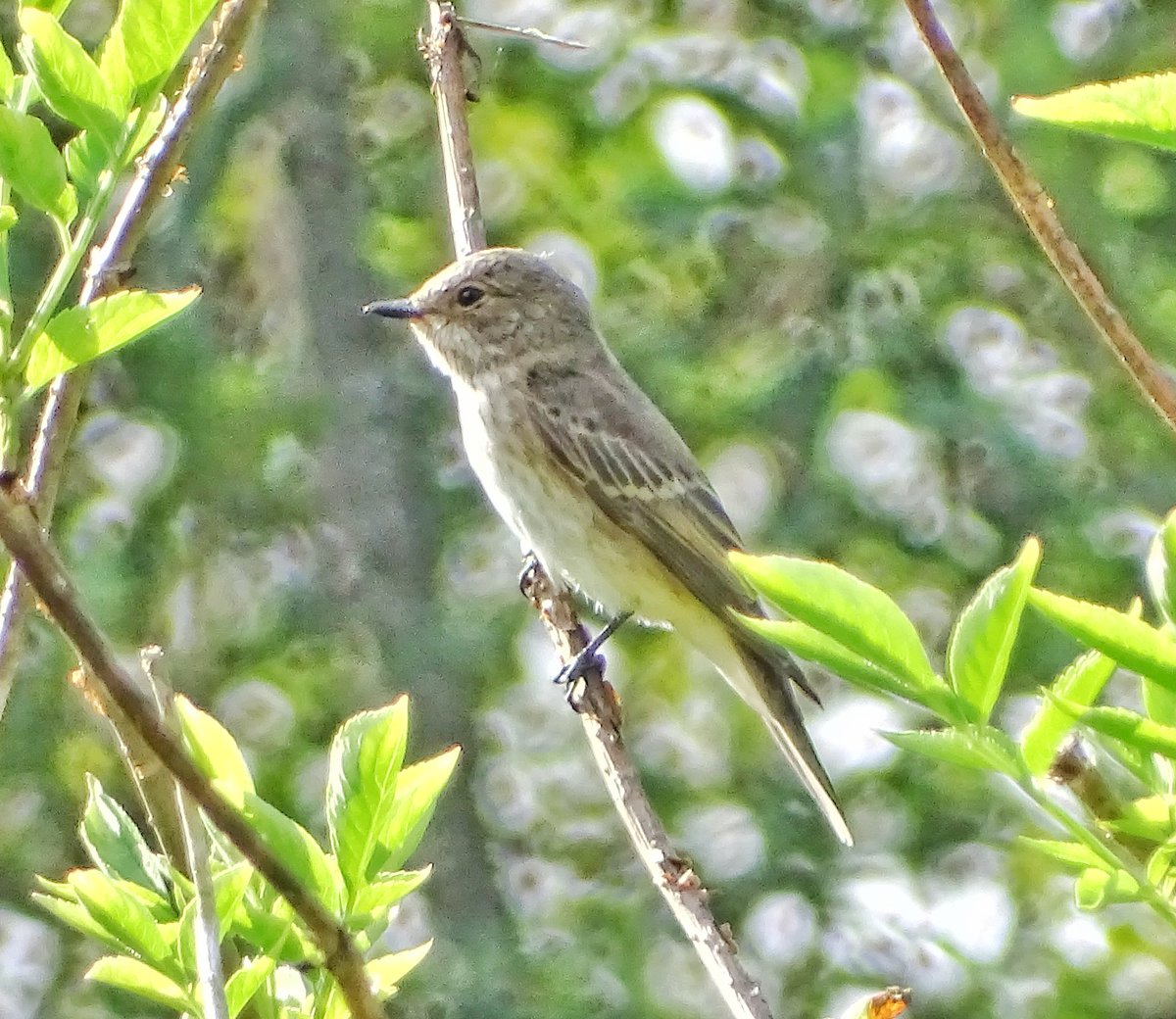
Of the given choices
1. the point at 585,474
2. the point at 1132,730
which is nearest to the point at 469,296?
the point at 585,474

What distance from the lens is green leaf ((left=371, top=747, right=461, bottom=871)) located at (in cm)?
134

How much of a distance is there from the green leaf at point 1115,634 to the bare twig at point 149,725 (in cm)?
46

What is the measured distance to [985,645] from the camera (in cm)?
110

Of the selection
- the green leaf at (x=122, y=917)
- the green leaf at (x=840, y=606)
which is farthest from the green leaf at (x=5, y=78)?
the green leaf at (x=840, y=606)

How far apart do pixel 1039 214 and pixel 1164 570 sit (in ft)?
0.95

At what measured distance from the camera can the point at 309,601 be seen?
7.46 metres

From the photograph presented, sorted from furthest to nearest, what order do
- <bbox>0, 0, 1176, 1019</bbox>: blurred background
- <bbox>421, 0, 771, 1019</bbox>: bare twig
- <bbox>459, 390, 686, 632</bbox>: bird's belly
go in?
1. <bbox>0, 0, 1176, 1019</bbox>: blurred background
2. <bbox>459, 390, 686, 632</bbox>: bird's belly
3. <bbox>421, 0, 771, 1019</bbox>: bare twig

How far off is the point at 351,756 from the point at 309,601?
6209 millimetres

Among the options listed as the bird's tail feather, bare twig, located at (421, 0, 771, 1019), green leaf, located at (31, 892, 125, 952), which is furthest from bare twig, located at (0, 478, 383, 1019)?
the bird's tail feather

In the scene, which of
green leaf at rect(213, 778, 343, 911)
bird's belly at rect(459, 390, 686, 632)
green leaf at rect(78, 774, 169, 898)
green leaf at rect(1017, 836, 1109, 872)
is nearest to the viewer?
green leaf at rect(1017, 836, 1109, 872)

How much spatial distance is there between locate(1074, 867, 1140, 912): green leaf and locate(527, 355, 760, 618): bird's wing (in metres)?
3.22

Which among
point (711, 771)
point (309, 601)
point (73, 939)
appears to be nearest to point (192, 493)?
point (309, 601)

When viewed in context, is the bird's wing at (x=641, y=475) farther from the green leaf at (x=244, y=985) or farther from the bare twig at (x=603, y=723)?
the green leaf at (x=244, y=985)

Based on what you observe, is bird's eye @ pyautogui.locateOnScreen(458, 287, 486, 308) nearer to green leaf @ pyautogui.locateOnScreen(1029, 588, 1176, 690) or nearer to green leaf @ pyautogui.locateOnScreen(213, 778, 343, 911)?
green leaf @ pyautogui.locateOnScreen(213, 778, 343, 911)
